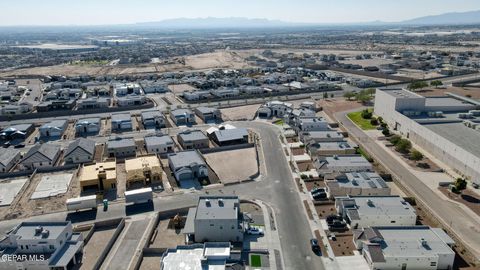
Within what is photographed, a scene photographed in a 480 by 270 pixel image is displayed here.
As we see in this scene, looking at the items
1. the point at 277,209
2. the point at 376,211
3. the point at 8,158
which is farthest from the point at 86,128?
the point at 376,211

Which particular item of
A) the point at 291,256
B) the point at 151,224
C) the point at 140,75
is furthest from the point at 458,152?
the point at 140,75

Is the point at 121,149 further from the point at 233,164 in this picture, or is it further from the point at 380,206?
the point at 380,206

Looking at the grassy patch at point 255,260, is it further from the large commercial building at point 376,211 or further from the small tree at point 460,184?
the small tree at point 460,184

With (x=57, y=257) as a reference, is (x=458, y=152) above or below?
above

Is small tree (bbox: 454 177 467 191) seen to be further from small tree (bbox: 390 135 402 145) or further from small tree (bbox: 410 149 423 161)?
small tree (bbox: 390 135 402 145)

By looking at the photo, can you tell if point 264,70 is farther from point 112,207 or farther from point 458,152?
point 112,207

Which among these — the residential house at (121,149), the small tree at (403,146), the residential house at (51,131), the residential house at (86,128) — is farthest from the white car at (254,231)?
the residential house at (51,131)

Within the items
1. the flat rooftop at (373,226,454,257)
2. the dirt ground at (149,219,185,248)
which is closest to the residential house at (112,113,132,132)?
the dirt ground at (149,219,185,248)
